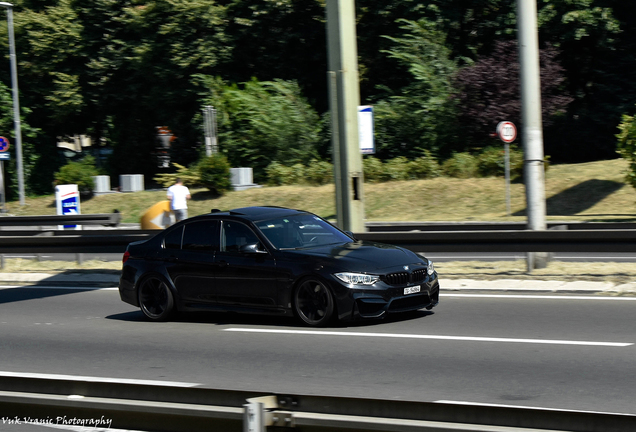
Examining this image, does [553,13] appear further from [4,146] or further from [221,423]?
[221,423]

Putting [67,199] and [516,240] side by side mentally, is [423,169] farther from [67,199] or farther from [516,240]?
[516,240]

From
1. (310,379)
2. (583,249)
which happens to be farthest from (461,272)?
(310,379)

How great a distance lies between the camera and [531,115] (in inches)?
527

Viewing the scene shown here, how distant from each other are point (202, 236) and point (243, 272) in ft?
2.91

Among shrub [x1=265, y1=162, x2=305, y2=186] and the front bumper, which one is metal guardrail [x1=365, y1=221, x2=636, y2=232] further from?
shrub [x1=265, y1=162, x2=305, y2=186]

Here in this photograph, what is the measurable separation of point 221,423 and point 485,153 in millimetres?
27843

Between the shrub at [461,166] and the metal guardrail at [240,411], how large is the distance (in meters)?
27.3

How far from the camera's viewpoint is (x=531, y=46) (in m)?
13.3

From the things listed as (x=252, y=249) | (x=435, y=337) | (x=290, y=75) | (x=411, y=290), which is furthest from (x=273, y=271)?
(x=290, y=75)

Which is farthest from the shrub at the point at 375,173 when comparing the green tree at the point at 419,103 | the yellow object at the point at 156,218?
the yellow object at the point at 156,218

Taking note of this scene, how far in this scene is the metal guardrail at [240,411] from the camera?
3.09 m

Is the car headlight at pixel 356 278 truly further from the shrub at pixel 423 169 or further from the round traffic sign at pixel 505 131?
the shrub at pixel 423 169

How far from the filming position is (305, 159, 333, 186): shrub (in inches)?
1299

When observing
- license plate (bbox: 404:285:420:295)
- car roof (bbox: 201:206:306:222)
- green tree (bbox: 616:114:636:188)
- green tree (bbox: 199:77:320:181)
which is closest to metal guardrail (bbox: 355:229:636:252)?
car roof (bbox: 201:206:306:222)
